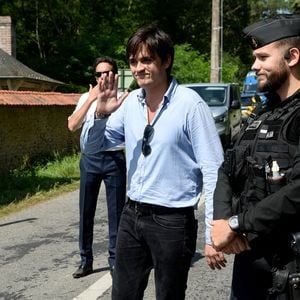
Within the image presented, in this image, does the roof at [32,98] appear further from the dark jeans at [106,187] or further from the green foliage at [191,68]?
the green foliage at [191,68]

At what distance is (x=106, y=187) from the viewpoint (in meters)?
5.36

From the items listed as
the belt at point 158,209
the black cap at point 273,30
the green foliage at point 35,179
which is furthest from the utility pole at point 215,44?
the black cap at point 273,30

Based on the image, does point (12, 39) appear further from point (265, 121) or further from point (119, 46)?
point (265, 121)

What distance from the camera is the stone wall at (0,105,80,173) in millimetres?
12852

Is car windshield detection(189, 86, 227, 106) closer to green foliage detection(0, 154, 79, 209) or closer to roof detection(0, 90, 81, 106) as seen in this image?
roof detection(0, 90, 81, 106)

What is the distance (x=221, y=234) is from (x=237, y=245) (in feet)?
0.26

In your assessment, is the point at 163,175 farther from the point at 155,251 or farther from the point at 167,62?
the point at 167,62

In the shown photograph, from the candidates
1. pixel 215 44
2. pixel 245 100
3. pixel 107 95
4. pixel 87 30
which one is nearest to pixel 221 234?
pixel 107 95

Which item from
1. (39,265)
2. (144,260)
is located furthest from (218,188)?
(39,265)

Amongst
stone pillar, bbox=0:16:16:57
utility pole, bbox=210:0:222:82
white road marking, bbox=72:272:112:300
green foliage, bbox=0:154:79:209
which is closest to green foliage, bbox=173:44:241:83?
utility pole, bbox=210:0:222:82

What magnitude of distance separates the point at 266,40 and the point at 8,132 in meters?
11.0

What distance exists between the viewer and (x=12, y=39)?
30.1 m

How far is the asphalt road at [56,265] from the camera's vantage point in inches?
200

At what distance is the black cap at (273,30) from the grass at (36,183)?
22.0 ft
